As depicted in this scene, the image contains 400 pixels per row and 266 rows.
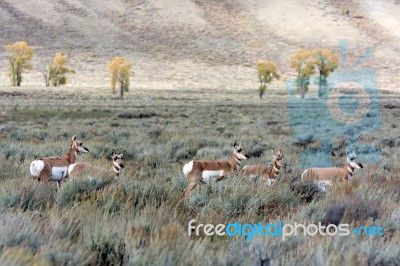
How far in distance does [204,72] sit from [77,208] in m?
99.8

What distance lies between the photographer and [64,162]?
9578mm

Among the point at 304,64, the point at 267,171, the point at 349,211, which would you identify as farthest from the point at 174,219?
the point at 304,64

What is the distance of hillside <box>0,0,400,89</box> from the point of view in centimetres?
10262

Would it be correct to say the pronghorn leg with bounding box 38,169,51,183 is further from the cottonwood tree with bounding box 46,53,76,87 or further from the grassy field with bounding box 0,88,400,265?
the cottonwood tree with bounding box 46,53,76,87

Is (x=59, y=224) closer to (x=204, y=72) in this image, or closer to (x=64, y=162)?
(x=64, y=162)

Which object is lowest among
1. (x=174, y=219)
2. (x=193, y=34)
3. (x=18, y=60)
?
(x=174, y=219)

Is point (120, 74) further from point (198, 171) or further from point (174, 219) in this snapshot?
point (174, 219)

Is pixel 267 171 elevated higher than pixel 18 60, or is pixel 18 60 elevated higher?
pixel 18 60

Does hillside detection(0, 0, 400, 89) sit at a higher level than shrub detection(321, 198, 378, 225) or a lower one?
higher

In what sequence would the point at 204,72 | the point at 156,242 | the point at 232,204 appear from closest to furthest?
the point at 156,242 → the point at 232,204 → the point at 204,72

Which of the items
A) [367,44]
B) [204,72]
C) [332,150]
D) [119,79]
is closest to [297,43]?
[367,44]

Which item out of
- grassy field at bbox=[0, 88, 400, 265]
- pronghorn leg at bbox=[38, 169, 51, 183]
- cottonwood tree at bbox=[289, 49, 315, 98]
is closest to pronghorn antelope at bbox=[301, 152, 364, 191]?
grassy field at bbox=[0, 88, 400, 265]

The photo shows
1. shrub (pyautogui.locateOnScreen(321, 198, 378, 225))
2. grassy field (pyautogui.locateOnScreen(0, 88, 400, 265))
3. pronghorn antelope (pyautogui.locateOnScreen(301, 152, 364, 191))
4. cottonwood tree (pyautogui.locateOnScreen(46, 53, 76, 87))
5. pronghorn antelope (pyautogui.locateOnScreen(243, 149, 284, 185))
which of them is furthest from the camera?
cottonwood tree (pyautogui.locateOnScreen(46, 53, 76, 87))

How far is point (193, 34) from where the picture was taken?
426 feet
